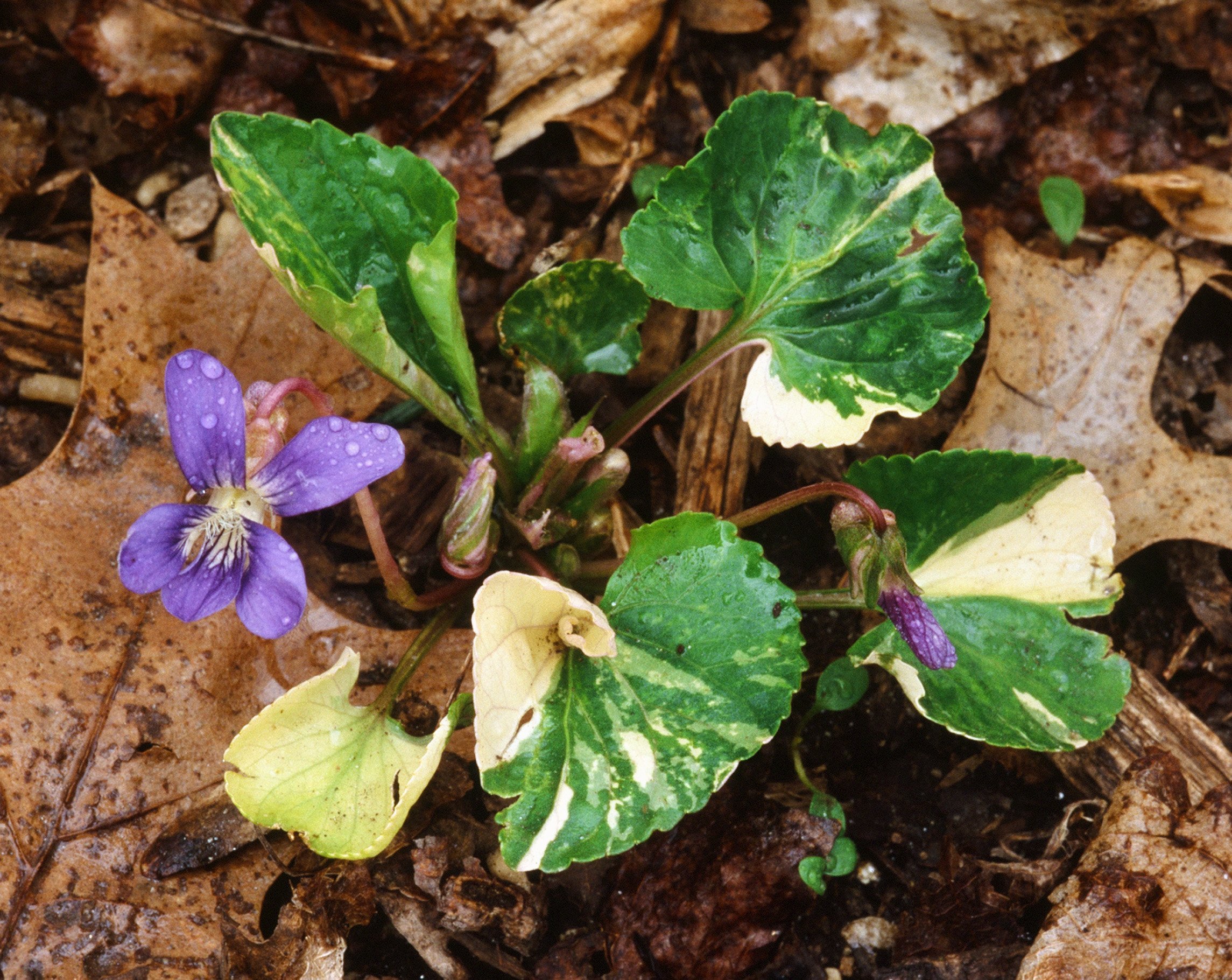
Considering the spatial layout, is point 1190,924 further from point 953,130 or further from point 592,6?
point 592,6

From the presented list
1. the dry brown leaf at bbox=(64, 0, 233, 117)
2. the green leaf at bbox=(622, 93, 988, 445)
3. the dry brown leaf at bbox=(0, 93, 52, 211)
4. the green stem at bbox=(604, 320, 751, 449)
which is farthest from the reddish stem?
the dry brown leaf at bbox=(0, 93, 52, 211)

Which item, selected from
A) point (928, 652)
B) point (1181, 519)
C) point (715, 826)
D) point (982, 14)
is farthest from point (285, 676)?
point (982, 14)

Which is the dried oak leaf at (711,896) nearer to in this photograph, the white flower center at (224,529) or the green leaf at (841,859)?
the green leaf at (841,859)

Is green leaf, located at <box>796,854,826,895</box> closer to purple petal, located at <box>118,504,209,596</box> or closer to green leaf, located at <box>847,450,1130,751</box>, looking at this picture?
green leaf, located at <box>847,450,1130,751</box>

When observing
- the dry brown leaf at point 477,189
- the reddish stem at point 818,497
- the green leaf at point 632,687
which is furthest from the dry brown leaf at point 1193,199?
the green leaf at point 632,687

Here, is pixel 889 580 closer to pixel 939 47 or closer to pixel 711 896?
pixel 711 896
